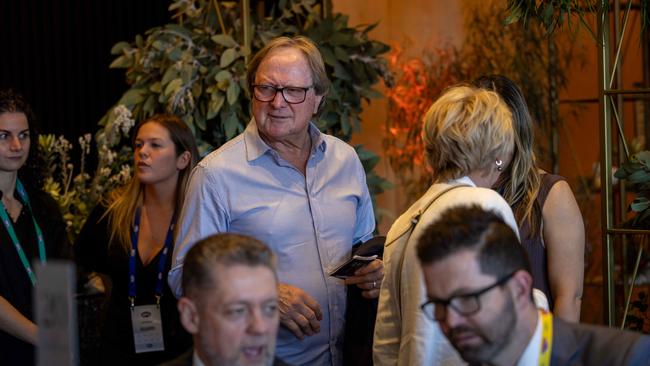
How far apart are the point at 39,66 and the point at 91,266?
277 cm

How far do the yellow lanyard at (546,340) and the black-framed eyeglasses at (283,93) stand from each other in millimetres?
1200

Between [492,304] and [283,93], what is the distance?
4.09 ft

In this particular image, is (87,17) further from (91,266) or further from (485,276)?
(485,276)

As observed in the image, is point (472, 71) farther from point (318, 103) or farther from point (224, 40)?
point (318, 103)

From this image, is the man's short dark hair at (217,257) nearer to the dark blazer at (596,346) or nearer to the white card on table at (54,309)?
the dark blazer at (596,346)

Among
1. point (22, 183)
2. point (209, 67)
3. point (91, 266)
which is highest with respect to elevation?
point (209, 67)

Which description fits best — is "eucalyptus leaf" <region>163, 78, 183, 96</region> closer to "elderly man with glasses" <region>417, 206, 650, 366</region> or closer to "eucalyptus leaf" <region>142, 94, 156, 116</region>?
"eucalyptus leaf" <region>142, 94, 156, 116</region>

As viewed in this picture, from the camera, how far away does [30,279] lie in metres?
3.63

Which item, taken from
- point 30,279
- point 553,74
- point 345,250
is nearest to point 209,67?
point 30,279

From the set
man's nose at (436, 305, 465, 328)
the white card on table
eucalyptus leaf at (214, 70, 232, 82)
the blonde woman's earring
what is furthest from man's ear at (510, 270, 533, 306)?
eucalyptus leaf at (214, 70, 232, 82)

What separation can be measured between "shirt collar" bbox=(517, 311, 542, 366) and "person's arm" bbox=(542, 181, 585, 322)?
79 cm

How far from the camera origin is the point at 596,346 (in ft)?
6.86

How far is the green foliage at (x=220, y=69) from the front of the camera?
4.69m

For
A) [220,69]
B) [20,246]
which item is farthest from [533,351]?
[220,69]
